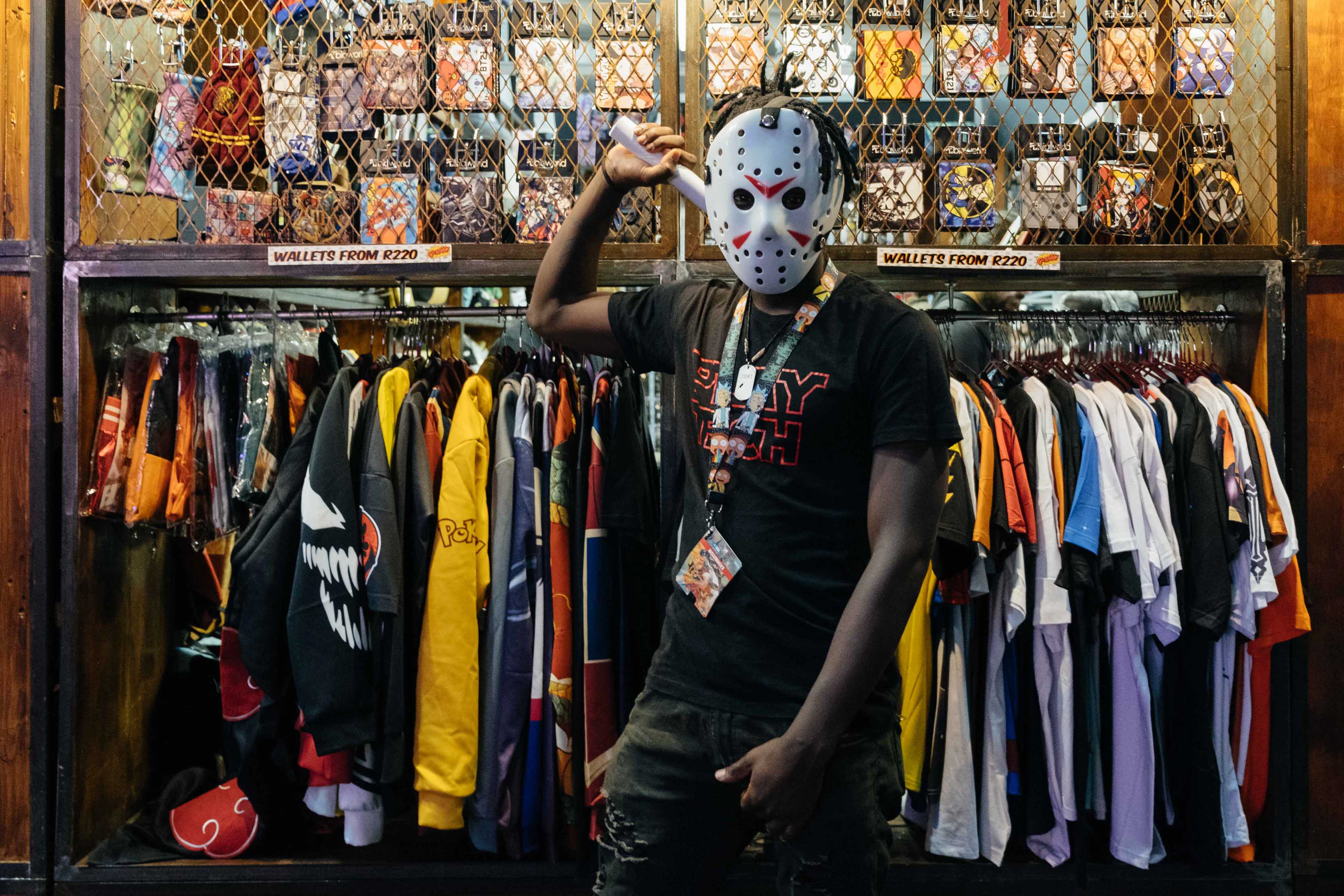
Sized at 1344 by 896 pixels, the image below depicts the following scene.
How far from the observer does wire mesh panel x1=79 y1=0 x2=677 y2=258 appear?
2.26 meters

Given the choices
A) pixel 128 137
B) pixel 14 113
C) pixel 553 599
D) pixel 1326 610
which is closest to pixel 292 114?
pixel 128 137

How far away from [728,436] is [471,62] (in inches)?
53.9

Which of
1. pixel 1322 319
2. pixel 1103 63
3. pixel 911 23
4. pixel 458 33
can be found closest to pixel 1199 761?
pixel 1322 319

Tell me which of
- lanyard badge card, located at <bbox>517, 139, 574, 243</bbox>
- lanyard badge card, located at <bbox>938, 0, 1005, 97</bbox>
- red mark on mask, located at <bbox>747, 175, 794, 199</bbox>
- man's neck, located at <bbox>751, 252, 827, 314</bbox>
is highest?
lanyard badge card, located at <bbox>938, 0, 1005, 97</bbox>

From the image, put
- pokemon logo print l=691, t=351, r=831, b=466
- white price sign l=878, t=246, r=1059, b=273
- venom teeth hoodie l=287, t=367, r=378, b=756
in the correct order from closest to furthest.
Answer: pokemon logo print l=691, t=351, r=831, b=466
venom teeth hoodie l=287, t=367, r=378, b=756
white price sign l=878, t=246, r=1059, b=273

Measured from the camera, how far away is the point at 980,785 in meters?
2.19

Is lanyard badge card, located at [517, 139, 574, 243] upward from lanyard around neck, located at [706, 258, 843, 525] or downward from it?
upward

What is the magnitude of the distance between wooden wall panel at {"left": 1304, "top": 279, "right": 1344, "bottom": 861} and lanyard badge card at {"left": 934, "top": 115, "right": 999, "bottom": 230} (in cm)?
80

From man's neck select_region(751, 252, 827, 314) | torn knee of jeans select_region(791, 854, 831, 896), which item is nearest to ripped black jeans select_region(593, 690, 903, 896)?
torn knee of jeans select_region(791, 854, 831, 896)

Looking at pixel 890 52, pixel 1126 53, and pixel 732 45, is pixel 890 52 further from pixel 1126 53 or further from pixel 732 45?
pixel 1126 53

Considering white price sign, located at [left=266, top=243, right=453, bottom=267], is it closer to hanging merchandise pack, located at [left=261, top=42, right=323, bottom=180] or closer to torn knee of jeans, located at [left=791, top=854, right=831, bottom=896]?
hanging merchandise pack, located at [left=261, top=42, right=323, bottom=180]

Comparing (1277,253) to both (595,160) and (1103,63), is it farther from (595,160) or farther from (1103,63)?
(595,160)

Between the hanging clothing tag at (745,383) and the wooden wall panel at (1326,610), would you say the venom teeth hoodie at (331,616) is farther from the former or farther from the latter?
the wooden wall panel at (1326,610)

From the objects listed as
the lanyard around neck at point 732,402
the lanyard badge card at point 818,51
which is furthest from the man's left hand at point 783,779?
the lanyard badge card at point 818,51
